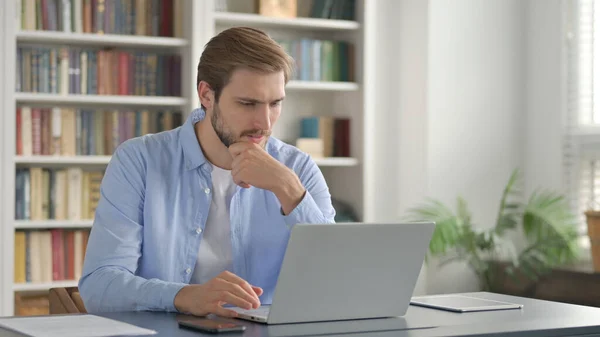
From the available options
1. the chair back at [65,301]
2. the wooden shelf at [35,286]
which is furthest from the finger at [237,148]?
the wooden shelf at [35,286]

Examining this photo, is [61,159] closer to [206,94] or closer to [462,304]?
[206,94]

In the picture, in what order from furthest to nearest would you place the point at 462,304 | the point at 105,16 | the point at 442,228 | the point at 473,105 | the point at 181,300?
the point at 473,105 < the point at 442,228 < the point at 105,16 < the point at 462,304 < the point at 181,300

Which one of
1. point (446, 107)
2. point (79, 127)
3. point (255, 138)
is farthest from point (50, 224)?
point (255, 138)

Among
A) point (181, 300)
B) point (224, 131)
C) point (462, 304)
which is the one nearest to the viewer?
point (181, 300)

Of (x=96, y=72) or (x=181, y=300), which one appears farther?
(x=96, y=72)

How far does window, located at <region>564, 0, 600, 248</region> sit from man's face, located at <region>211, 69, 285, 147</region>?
2.87m

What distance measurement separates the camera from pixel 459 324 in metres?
1.85

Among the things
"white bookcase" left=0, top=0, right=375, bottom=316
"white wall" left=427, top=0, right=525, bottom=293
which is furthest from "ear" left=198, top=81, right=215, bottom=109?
"white wall" left=427, top=0, right=525, bottom=293

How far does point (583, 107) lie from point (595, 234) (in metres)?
0.78

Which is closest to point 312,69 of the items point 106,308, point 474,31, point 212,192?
point 474,31

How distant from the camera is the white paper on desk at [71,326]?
164 cm

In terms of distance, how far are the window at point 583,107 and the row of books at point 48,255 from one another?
2.46 meters

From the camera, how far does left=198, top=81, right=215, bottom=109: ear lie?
243cm

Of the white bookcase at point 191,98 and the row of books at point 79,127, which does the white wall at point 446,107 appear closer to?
the white bookcase at point 191,98
